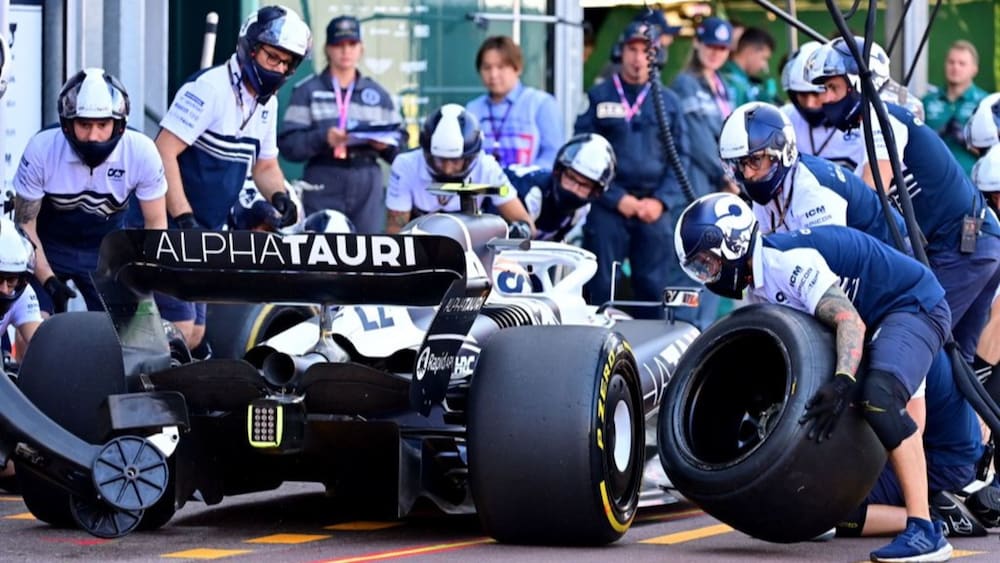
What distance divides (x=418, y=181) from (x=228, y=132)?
1397 millimetres

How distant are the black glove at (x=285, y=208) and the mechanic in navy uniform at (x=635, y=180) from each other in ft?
10.5

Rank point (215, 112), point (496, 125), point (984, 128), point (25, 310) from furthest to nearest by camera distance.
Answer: point (496, 125), point (984, 128), point (215, 112), point (25, 310)

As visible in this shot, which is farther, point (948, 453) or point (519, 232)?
point (519, 232)

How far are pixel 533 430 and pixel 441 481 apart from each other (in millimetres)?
588

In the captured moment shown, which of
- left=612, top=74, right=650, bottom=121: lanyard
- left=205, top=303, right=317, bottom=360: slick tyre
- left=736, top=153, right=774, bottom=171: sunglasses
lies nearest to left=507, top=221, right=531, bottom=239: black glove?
left=205, top=303, right=317, bottom=360: slick tyre

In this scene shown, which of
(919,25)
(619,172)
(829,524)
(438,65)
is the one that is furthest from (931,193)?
(919,25)

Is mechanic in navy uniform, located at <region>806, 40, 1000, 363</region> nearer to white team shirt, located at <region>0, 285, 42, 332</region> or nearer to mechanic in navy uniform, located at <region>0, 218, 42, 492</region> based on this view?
mechanic in navy uniform, located at <region>0, 218, 42, 492</region>

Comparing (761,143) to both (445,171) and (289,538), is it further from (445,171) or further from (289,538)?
(445,171)

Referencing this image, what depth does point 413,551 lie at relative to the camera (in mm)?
7934

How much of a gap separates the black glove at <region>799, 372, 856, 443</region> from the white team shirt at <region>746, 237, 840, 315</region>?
410 millimetres

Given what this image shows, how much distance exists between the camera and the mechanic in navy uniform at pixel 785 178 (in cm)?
875

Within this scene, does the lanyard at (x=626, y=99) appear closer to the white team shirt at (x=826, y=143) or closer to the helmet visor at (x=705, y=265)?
the white team shirt at (x=826, y=143)

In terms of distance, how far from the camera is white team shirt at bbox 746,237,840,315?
8.00m

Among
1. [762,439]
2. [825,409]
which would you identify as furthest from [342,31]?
[825,409]
